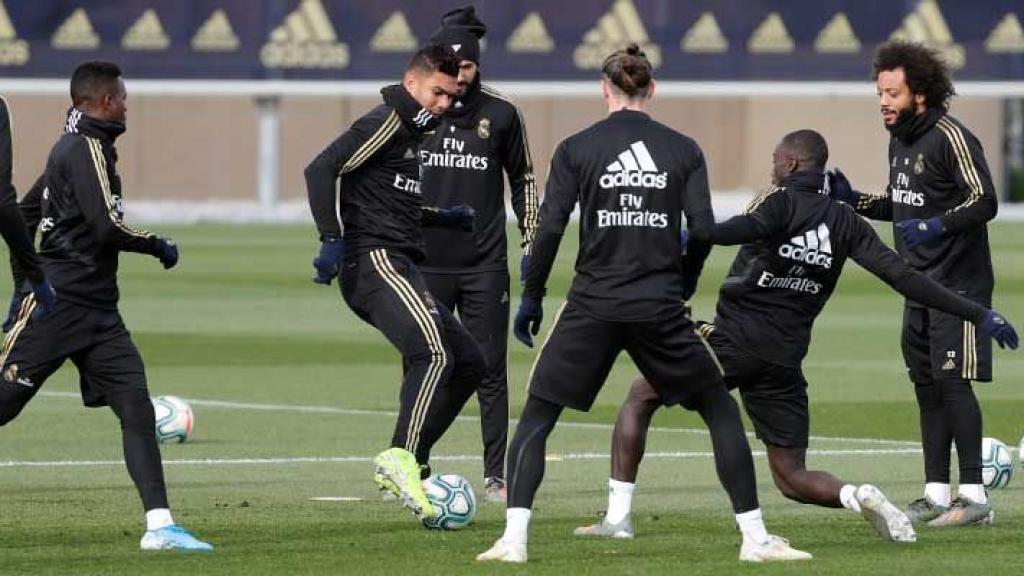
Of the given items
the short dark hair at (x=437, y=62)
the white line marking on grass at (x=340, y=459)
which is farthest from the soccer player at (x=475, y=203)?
the short dark hair at (x=437, y=62)

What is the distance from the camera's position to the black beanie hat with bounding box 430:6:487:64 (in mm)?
11938

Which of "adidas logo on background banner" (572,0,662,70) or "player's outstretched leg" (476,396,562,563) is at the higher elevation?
"adidas logo on background banner" (572,0,662,70)

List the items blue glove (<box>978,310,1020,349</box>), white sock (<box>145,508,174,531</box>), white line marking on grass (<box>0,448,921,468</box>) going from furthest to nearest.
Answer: white line marking on grass (<box>0,448,921,468</box>), blue glove (<box>978,310,1020,349</box>), white sock (<box>145,508,174,531</box>)

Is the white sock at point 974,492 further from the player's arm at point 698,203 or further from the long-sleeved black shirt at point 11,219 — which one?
the long-sleeved black shirt at point 11,219

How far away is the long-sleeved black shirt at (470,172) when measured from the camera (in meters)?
12.2

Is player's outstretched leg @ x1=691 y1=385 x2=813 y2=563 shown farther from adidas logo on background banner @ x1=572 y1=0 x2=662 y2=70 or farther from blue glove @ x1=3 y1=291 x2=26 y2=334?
→ adidas logo on background banner @ x1=572 y1=0 x2=662 y2=70

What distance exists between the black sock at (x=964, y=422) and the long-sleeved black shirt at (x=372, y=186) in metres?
2.40

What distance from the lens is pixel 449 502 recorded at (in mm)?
10383

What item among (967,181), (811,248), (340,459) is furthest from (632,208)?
(340,459)

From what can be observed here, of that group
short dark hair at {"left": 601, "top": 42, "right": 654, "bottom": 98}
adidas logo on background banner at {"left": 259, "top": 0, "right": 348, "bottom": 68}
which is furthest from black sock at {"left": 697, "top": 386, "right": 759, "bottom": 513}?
adidas logo on background banner at {"left": 259, "top": 0, "right": 348, "bottom": 68}

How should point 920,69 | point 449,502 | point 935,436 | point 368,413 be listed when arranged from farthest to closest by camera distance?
point 368,413 → point 935,436 → point 920,69 → point 449,502

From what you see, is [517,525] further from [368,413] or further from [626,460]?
[368,413]

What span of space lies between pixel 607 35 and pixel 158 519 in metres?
35.4

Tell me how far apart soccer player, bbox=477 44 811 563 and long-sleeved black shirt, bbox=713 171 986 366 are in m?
0.47
